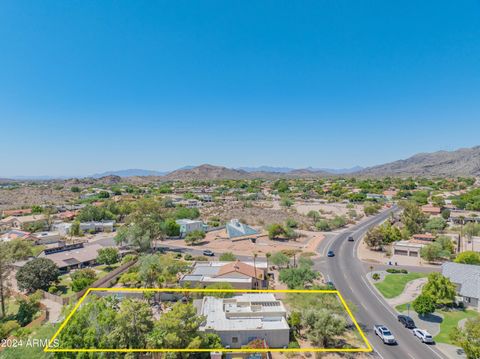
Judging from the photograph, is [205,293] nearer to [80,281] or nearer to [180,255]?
[80,281]

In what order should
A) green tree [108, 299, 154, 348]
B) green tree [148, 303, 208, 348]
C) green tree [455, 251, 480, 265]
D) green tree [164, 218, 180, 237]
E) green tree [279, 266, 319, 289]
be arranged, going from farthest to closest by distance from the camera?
green tree [164, 218, 180, 237], green tree [455, 251, 480, 265], green tree [279, 266, 319, 289], green tree [108, 299, 154, 348], green tree [148, 303, 208, 348]

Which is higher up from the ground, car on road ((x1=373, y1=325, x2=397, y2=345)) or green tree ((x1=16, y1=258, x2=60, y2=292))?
green tree ((x1=16, y1=258, x2=60, y2=292))

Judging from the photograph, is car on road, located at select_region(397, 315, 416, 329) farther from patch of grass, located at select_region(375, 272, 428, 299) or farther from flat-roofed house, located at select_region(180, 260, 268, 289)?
flat-roofed house, located at select_region(180, 260, 268, 289)

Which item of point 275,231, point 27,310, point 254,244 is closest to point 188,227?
point 254,244

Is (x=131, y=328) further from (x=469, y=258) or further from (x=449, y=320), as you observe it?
(x=469, y=258)

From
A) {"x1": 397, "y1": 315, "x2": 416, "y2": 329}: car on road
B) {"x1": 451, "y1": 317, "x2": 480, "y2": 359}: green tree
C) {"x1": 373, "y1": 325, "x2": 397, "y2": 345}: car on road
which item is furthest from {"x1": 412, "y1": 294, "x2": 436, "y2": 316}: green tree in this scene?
{"x1": 451, "y1": 317, "x2": 480, "y2": 359}: green tree

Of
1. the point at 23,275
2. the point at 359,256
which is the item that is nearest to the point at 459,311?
the point at 359,256
